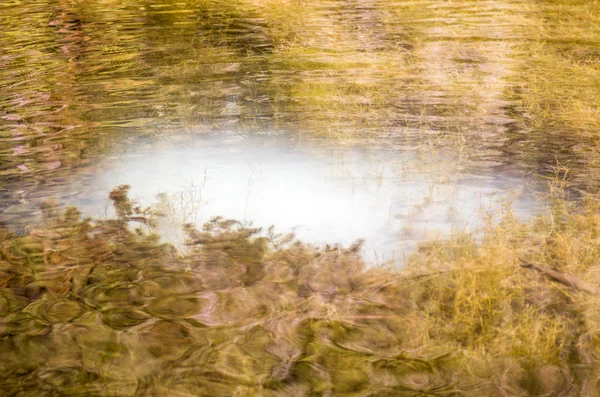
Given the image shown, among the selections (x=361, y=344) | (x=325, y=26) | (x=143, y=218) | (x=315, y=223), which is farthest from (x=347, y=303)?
(x=325, y=26)

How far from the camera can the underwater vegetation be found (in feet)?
8.59

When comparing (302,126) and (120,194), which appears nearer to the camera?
(120,194)

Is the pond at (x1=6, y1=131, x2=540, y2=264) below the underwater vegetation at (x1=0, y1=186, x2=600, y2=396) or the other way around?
the other way around

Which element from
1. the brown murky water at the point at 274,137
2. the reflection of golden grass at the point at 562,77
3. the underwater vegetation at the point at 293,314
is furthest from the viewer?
the reflection of golden grass at the point at 562,77

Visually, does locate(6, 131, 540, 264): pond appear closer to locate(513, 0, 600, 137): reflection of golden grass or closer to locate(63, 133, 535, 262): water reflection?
locate(63, 133, 535, 262): water reflection

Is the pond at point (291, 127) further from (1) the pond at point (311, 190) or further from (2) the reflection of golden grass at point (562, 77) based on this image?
(2) the reflection of golden grass at point (562, 77)

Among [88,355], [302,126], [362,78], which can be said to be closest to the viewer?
[88,355]

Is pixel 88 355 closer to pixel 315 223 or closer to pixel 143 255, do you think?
pixel 143 255

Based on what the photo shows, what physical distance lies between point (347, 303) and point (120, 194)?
211cm

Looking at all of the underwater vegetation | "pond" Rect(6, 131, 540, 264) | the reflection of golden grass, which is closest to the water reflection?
"pond" Rect(6, 131, 540, 264)

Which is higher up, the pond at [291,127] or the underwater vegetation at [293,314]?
the pond at [291,127]

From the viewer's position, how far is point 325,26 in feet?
33.8

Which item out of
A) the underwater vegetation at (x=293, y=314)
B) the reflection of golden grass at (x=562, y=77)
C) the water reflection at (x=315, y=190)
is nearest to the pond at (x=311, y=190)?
the water reflection at (x=315, y=190)

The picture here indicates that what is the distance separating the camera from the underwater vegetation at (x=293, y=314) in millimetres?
2619
